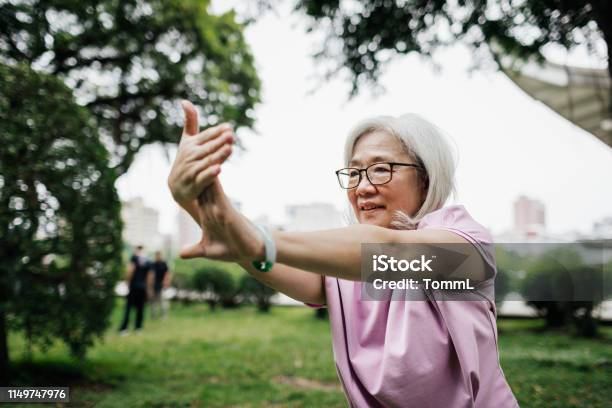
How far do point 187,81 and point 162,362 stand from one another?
552 centimetres

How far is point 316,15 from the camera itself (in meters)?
5.65

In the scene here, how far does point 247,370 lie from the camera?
6070mm

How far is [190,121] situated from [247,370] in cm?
548

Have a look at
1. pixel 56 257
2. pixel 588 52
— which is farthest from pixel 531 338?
pixel 56 257

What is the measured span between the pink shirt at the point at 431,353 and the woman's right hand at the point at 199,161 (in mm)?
774

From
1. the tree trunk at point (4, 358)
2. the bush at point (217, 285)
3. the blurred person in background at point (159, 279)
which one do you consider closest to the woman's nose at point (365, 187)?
the tree trunk at point (4, 358)

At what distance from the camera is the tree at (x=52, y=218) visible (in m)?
4.39

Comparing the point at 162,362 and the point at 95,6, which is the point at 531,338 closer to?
the point at 162,362

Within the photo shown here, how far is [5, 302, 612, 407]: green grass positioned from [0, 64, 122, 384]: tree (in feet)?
2.25

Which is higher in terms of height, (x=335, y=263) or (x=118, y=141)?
(x=118, y=141)

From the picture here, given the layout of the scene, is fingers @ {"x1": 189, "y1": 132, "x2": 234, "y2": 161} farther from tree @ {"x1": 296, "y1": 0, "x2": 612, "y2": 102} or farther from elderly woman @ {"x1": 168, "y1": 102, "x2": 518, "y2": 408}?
tree @ {"x1": 296, "y1": 0, "x2": 612, "y2": 102}
